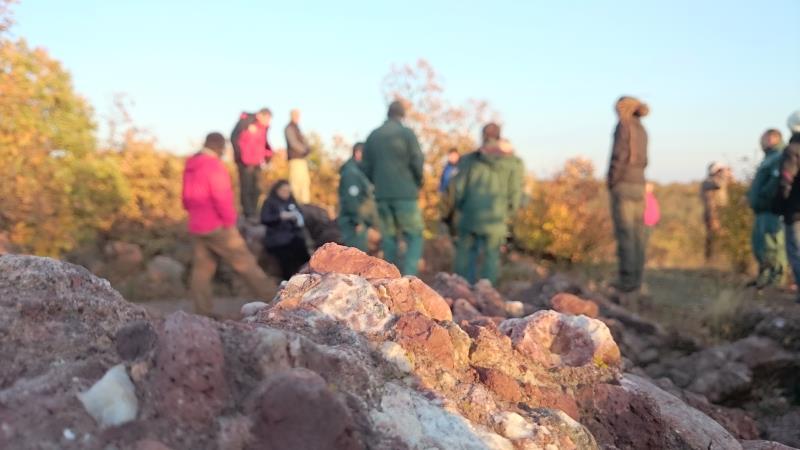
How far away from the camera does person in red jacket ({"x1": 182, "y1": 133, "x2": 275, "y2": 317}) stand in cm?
649

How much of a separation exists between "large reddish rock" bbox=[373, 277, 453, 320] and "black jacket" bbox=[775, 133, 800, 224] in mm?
5119

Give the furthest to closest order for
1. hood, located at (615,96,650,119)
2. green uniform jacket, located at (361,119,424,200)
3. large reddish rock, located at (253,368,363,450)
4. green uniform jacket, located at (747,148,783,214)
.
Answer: green uniform jacket, located at (747,148,783,214) → hood, located at (615,96,650,119) → green uniform jacket, located at (361,119,424,200) → large reddish rock, located at (253,368,363,450)

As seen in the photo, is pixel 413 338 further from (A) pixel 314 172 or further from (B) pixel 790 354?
(A) pixel 314 172

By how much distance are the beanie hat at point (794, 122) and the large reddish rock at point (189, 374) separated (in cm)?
668

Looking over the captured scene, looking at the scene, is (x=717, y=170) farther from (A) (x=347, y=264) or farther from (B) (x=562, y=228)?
(A) (x=347, y=264)

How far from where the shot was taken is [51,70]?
9938 millimetres

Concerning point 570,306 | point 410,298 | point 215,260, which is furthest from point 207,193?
point 410,298

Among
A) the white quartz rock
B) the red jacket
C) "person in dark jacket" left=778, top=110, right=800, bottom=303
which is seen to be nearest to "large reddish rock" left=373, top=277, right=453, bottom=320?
the white quartz rock

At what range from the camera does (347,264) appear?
128 inches

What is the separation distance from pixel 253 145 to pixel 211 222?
491 centimetres

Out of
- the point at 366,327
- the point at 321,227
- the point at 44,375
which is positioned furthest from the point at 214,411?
the point at 321,227

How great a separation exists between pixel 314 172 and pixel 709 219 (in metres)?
7.59

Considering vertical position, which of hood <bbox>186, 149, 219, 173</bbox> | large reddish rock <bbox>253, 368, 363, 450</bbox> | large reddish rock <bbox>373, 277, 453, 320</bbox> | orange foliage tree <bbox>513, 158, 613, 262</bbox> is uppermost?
hood <bbox>186, 149, 219, 173</bbox>

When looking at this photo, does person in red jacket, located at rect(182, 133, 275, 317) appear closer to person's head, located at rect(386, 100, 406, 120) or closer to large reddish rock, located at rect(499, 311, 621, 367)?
person's head, located at rect(386, 100, 406, 120)
